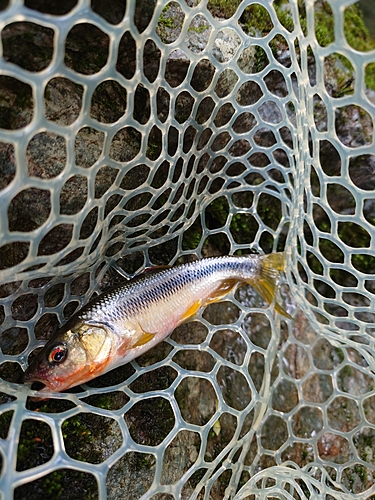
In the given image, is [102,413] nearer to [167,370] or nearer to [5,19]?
[167,370]

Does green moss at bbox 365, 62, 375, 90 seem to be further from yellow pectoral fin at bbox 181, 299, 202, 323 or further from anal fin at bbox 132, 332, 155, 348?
anal fin at bbox 132, 332, 155, 348

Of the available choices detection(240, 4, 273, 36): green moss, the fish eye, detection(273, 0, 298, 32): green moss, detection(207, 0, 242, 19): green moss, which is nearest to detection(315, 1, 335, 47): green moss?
detection(273, 0, 298, 32): green moss

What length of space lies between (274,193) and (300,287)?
55 centimetres

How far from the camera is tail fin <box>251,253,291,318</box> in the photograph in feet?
6.61

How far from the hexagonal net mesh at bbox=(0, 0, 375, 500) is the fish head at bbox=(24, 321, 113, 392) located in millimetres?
90

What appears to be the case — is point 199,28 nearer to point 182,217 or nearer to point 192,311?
point 182,217

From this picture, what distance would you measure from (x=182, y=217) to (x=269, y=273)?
53 centimetres

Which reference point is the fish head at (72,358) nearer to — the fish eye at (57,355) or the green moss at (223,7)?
the fish eye at (57,355)

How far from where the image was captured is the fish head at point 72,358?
149cm

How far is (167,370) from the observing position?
1.89 meters

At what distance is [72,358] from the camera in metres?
1.52

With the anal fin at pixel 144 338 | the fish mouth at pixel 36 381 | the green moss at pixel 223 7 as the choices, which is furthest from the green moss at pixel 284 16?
the fish mouth at pixel 36 381

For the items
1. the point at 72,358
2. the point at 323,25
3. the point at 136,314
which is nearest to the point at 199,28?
the point at 323,25

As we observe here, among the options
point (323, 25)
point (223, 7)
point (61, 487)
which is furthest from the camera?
point (323, 25)
